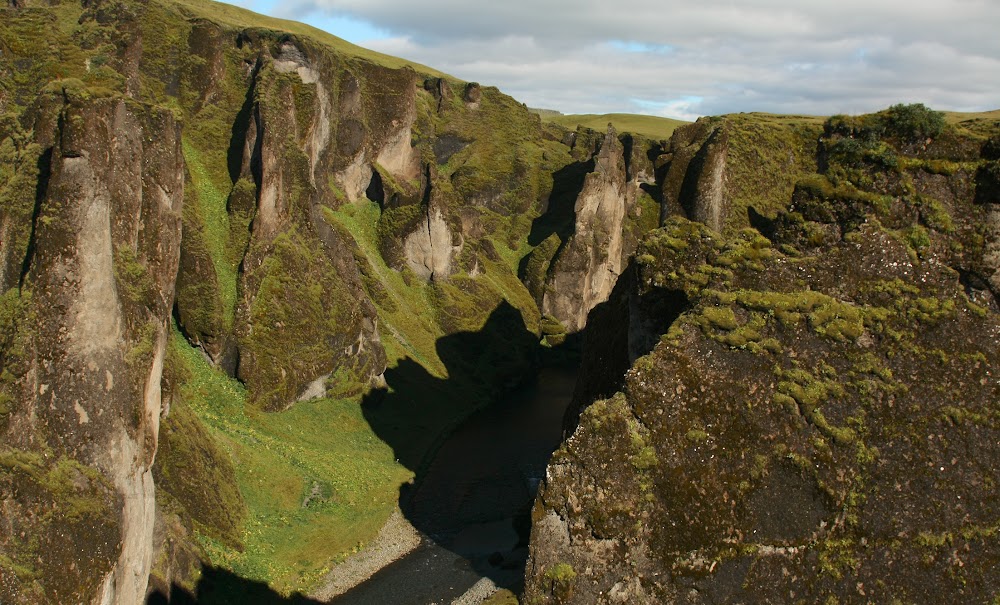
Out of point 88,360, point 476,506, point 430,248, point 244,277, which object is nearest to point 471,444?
point 476,506

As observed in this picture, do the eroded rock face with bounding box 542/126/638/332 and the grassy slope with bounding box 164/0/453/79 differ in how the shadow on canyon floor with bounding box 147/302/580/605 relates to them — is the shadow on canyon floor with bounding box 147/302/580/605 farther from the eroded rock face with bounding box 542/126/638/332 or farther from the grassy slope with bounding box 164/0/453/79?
the grassy slope with bounding box 164/0/453/79

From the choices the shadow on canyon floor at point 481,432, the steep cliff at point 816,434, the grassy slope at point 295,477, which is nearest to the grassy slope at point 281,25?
the shadow on canyon floor at point 481,432

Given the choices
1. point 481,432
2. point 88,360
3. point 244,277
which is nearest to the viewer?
point 88,360

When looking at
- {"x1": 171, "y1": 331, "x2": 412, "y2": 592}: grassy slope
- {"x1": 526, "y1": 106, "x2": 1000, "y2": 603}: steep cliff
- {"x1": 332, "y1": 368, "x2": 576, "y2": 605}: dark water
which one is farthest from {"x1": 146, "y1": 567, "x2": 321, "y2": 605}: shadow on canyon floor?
{"x1": 526, "y1": 106, "x2": 1000, "y2": 603}: steep cliff

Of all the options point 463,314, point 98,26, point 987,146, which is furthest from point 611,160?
point 987,146

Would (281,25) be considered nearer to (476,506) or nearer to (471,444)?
(471,444)

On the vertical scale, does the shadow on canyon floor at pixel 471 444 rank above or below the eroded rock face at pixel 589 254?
below

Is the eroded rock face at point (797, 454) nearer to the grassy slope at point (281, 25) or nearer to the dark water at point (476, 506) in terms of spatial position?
the dark water at point (476, 506)

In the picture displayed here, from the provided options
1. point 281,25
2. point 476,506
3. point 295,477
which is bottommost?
point 476,506
